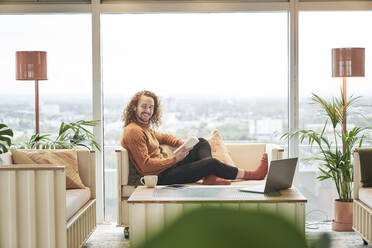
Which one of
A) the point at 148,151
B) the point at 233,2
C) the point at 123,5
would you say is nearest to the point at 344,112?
the point at 233,2

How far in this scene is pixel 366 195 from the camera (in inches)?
150

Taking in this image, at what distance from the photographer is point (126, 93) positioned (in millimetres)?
4945

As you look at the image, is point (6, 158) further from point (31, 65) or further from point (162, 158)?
point (162, 158)

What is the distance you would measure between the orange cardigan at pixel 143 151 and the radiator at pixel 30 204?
4.24ft

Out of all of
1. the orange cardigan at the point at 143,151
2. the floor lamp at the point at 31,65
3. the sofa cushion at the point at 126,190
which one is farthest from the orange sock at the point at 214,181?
the floor lamp at the point at 31,65

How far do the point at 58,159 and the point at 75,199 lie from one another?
50 cm

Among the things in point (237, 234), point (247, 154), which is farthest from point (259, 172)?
point (237, 234)

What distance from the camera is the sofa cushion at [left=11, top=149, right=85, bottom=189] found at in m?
3.87

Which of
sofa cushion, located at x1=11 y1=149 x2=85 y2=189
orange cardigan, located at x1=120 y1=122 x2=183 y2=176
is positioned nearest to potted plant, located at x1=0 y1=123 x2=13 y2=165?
sofa cushion, located at x1=11 y1=149 x2=85 y2=189

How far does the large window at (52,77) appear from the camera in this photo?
4930mm

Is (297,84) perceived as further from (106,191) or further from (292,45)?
(106,191)

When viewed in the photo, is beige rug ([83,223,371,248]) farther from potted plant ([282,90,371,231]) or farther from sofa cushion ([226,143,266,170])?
sofa cushion ([226,143,266,170])

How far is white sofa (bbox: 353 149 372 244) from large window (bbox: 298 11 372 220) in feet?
2.65

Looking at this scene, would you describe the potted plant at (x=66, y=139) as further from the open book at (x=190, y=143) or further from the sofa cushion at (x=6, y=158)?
the open book at (x=190, y=143)
